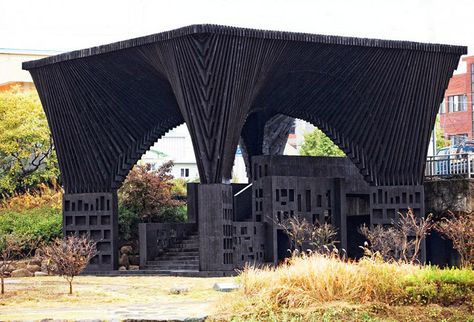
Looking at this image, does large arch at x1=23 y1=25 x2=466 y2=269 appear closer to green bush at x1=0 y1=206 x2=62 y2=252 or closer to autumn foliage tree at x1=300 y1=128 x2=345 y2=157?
green bush at x1=0 y1=206 x2=62 y2=252

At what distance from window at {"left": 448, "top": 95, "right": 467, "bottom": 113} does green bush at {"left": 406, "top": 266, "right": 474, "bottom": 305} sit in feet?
186

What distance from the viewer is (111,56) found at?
32.2m

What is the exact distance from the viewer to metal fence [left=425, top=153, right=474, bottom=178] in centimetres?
3644

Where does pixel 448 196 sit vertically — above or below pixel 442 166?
below

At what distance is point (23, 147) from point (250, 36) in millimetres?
21103

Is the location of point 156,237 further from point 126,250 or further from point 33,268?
point 33,268

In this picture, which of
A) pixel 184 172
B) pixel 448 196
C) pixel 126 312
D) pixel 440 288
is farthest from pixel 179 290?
pixel 184 172

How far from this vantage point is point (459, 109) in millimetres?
74625

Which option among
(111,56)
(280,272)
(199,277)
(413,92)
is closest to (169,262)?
(199,277)

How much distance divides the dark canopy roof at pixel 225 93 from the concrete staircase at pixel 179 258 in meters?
2.76

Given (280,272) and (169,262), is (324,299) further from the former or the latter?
(169,262)

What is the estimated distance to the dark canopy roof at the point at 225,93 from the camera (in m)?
30.2

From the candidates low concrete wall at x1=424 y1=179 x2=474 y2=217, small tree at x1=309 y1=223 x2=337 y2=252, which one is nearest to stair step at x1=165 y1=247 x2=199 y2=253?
small tree at x1=309 y1=223 x2=337 y2=252

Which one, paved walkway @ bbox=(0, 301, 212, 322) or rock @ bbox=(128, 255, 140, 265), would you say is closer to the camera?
paved walkway @ bbox=(0, 301, 212, 322)
